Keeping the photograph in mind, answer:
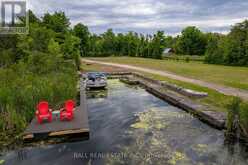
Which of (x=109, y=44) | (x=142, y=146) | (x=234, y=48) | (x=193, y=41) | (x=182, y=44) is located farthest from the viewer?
(x=109, y=44)

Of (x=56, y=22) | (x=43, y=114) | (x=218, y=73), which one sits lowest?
(x=43, y=114)

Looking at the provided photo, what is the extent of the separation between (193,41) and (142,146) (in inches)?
1575

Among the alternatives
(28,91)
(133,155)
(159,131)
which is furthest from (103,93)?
(133,155)

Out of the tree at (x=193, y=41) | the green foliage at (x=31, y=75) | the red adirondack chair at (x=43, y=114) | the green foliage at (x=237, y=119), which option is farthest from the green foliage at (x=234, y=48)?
the red adirondack chair at (x=43, y=114)

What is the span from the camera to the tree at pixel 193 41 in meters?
40.5

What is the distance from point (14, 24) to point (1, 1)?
327 cm

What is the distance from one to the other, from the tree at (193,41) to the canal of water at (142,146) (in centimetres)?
3643

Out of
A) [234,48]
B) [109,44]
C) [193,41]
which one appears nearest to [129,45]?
[109,44]

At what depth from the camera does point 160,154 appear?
482 cm

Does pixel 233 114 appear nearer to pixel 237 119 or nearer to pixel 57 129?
pixel 237 119

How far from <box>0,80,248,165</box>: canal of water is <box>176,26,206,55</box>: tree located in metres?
36.4

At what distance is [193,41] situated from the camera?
4103cm

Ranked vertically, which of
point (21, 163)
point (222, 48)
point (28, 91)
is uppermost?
point (222, 48)

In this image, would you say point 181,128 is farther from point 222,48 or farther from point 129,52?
point 129,52
